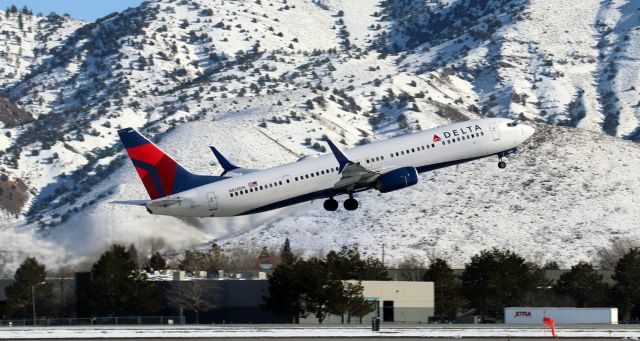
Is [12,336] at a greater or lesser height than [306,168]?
lesser

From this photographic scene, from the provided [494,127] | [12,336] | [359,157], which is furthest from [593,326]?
[12,336]

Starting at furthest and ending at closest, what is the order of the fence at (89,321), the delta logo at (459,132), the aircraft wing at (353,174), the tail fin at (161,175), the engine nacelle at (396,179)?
the fence at (89,321) → the delta logo at (459,132) → the engine nacelle at (396,179) → the tail fin at (161,175) → the aircraft wing at (353,174)

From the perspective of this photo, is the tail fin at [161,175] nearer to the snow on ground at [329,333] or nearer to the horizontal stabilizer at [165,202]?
the horizontal stabilizer at [165,202]

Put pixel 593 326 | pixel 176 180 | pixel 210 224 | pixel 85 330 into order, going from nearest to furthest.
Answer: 1. pixel 176 180
2. pixel 85 330
3. pixel 593 326
4. pixel 210 224

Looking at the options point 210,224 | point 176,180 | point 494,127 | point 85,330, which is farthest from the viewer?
point 210,224

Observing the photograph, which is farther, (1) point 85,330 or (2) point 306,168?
(1) point 85,330

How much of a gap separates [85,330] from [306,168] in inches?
1920

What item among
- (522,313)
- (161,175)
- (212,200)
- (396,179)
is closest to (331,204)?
(396,179)

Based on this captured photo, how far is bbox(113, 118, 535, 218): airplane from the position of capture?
401 feet

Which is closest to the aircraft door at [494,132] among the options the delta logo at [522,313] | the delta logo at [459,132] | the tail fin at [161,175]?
the delta logo at [459,132]

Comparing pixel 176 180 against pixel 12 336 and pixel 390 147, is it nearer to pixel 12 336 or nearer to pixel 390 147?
pixel 390 147

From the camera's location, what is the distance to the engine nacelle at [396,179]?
126 meters

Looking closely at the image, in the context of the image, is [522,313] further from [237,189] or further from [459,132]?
[237,189]

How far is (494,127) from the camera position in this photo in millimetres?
135000
